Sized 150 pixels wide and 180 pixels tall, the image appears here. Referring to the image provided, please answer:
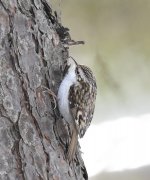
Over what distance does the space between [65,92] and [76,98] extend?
0.17 feet

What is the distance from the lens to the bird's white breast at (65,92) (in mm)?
1231

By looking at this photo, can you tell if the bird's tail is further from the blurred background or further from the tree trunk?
the blurred background

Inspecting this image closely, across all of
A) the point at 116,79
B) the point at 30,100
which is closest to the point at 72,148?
the point at 30,100

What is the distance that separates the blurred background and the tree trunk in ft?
2.82

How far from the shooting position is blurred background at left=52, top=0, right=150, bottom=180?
212 centimetres

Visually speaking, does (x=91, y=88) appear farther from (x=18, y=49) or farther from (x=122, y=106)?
(x=122, y=106)

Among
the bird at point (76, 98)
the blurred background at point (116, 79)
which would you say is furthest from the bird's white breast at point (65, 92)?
the blurred background at point (116, 79)

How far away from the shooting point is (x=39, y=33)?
122 cm

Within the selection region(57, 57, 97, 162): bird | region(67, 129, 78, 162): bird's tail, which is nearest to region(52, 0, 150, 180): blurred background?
region(57, 57, 97, 162): bird

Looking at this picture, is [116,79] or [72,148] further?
[116,79]

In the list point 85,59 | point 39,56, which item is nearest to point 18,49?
point 39,56

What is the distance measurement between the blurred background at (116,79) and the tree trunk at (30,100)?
0.86 metres

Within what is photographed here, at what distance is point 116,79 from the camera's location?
2.18 meters

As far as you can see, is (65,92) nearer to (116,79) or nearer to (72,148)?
(72,148)
